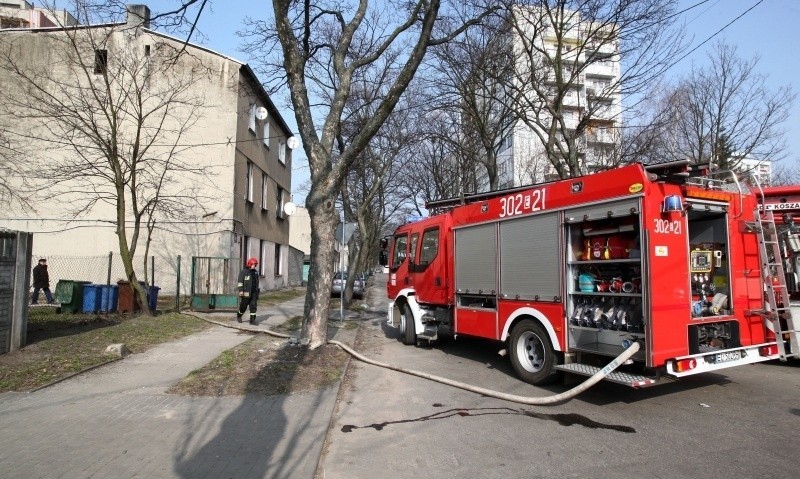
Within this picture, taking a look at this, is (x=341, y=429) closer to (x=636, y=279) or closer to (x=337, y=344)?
(x=636, y=279)

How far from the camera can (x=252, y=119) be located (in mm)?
24188

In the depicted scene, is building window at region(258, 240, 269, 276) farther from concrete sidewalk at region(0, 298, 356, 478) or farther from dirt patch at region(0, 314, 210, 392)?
concrete sidewalk at region(0, 298, 356, 478)

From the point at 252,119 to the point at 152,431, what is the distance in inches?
820

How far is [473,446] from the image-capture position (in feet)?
16.8

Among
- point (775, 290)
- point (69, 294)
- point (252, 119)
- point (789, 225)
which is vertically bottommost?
point (69, 294)

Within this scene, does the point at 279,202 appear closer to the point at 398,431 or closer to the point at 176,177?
the point at 176,177

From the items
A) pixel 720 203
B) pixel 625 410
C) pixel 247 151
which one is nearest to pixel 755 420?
pixel 625 410

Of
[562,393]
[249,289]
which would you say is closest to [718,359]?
[562,393]

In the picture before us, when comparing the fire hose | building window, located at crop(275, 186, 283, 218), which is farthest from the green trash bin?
building window, located at crop(275, 186, 283, 218)

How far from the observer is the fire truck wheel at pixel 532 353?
7383mm

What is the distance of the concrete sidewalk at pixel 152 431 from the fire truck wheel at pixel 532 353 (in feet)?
9.39

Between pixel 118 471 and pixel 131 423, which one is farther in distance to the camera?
pixel 131 423

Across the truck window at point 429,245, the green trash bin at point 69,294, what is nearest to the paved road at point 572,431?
the truck window at point 429,245

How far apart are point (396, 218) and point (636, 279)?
4279cm
